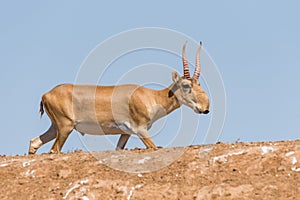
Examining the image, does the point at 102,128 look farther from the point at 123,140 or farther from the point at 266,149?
the point at 266,149

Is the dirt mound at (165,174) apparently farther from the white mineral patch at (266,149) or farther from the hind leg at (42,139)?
the hind leg at (42,139)

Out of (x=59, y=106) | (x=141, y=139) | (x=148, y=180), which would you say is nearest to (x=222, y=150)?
(x=148, y=180)

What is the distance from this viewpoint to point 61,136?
788 inches

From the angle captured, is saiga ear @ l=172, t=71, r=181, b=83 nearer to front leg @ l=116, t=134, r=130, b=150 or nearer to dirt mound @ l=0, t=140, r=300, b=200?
front leg @ l=116, t=134, r=130, b=150

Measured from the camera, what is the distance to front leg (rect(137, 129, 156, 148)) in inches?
781

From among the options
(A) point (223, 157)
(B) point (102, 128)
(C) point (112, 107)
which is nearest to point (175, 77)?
(C) point (112, 107)

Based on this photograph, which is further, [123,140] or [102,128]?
[123,140]

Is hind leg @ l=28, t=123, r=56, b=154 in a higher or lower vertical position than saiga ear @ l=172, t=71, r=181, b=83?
lower

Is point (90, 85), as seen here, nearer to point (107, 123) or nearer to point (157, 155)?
point (107, 123)

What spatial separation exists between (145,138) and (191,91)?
6.91 feet

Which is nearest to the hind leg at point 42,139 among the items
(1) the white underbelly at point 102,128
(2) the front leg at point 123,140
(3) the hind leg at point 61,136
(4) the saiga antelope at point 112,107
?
(4) the saiga antelope at point 112,107

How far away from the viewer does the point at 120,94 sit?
20891 millimetres

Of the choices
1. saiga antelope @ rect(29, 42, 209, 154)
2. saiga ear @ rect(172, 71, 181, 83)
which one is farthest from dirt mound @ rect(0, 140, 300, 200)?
saiga ear @ rect(172, 71, 181, 83)

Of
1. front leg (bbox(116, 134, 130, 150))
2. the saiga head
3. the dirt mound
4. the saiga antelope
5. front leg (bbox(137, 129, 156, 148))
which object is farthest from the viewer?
the saiga head
